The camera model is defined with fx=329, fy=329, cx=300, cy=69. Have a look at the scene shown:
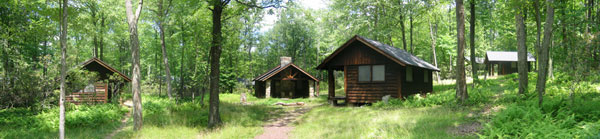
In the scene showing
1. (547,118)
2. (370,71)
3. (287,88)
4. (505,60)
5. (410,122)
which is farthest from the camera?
(505,60)

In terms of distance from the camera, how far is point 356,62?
19562 millimetres

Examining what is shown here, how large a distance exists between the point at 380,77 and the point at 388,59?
1.19m

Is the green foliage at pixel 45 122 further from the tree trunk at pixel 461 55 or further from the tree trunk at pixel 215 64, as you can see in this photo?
the tree trunk at pixel 461 55

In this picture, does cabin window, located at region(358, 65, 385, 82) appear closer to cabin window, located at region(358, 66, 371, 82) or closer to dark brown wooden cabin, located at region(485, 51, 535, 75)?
cabin window, located at region(358, 66, 371, 82)

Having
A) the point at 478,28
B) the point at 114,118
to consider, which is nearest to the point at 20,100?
the point at 114,118

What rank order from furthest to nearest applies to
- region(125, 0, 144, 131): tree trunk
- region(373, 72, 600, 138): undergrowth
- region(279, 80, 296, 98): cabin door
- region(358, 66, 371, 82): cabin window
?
region(279, 80, 296, 98): cabin door < region(358, 66, 371, 82): cabin window < region(125, 0, 144, 131): tree trunk < region(373, 72, 600, 138): undergrowth

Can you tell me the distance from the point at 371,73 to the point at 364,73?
0.44 metres

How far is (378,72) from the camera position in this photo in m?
19.3

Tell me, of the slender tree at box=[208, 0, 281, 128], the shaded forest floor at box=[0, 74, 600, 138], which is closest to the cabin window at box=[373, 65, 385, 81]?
the shaded forest floor at box=[0, 74, 600, 138]

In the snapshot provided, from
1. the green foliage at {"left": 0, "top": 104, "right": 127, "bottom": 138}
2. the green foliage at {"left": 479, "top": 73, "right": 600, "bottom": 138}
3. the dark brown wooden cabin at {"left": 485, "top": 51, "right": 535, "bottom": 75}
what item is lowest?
the green foliage at {"left": 0, "top": 104, "right": 127, "bottom": 138}

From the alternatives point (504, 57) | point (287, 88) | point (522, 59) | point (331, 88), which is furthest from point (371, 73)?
point (504, 57)

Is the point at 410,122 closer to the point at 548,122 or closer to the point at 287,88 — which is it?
the point at 548,122

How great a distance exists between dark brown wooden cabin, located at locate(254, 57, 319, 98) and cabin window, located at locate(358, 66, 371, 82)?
1388 centimetres

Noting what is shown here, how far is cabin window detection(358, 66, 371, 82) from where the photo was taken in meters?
19.5
